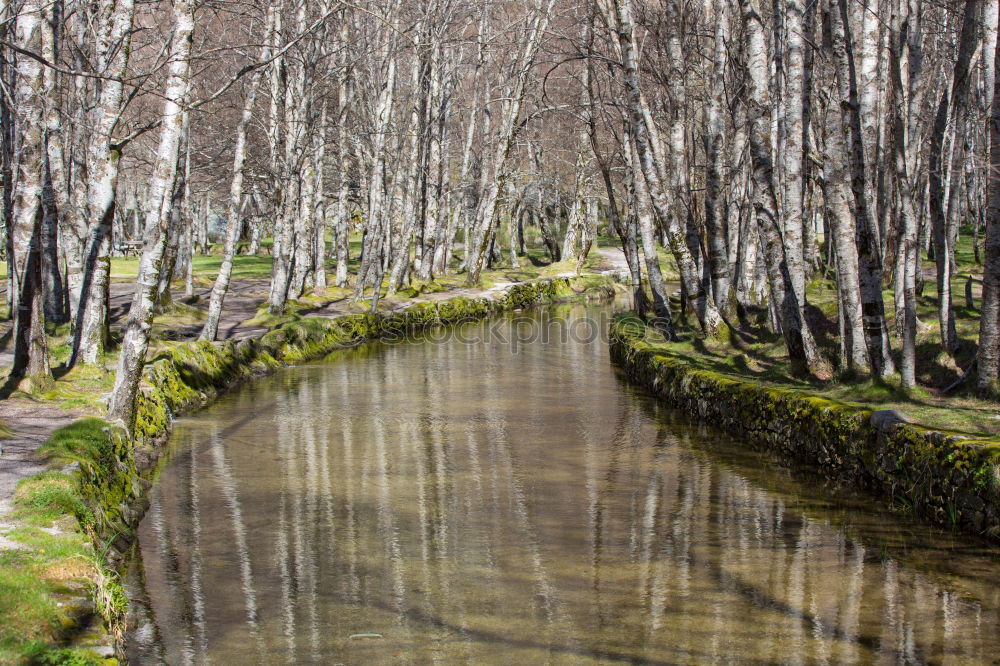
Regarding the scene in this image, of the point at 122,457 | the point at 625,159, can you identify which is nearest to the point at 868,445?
the point at 122,457

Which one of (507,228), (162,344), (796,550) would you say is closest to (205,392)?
(162,344)

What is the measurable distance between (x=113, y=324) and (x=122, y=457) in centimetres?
1563

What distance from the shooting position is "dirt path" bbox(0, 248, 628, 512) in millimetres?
8750

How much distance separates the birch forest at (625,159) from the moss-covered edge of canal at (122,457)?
946 millimetres

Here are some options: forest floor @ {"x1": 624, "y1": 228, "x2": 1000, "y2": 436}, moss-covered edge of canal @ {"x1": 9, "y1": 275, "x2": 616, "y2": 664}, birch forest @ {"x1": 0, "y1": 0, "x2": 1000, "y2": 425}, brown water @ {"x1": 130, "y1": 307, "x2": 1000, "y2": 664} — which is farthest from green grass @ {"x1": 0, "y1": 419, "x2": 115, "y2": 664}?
forest floor @ {"x1": 624, "y1": 228, "x2": 1000, "y2": 436}

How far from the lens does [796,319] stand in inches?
576

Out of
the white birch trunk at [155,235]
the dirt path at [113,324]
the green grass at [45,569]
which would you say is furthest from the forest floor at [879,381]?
the dirt path at [113,324]

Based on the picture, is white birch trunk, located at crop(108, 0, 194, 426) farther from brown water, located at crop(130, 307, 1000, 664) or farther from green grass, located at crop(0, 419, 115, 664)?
green grass, located at crop(0, 419, 115, 664)

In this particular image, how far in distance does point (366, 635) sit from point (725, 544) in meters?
3.78

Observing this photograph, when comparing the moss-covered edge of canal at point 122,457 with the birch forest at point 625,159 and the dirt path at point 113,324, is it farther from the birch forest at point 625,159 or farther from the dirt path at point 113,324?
the birch forest at point 625,159

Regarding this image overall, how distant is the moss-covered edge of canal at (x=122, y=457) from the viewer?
19.0ft

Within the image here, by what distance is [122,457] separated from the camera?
401 inches

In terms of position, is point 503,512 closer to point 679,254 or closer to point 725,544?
point 725,544

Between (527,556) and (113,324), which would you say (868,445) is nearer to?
(527,556)
